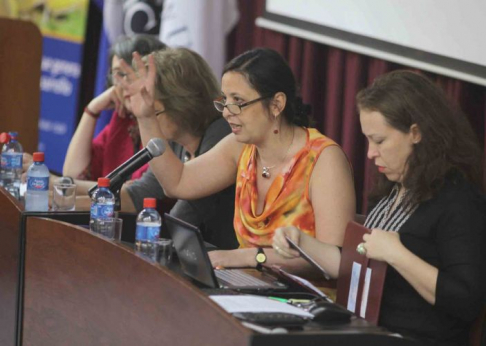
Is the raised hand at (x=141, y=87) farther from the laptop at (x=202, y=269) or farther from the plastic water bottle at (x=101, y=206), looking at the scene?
the laptop at (x=202, y=269)

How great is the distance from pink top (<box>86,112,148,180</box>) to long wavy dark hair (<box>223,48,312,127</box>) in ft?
3.91

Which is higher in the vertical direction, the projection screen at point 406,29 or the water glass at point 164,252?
the projection screen at point 406,29

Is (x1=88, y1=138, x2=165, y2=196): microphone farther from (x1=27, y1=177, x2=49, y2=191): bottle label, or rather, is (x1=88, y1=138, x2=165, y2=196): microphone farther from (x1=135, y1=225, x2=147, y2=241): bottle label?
(x1=27, y1=177, x2=49, y2=191): bottle label

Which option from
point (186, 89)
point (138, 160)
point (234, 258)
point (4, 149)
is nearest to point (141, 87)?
point (186, 89)

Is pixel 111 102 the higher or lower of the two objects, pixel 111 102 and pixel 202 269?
the higher

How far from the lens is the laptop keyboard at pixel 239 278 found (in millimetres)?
2205

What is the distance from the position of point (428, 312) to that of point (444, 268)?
120 millimetres

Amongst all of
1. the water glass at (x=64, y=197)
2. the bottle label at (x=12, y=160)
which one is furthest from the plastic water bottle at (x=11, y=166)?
the water glass at (x=64, y=197)

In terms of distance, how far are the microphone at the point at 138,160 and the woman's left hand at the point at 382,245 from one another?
639 millimetres

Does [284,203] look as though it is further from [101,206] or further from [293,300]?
[293,300]

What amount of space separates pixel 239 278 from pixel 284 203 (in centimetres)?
51

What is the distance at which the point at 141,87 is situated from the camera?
2926mm

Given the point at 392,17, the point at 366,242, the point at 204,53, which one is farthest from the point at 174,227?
the point at 204,53

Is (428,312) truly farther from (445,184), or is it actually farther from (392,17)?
(392,17)
